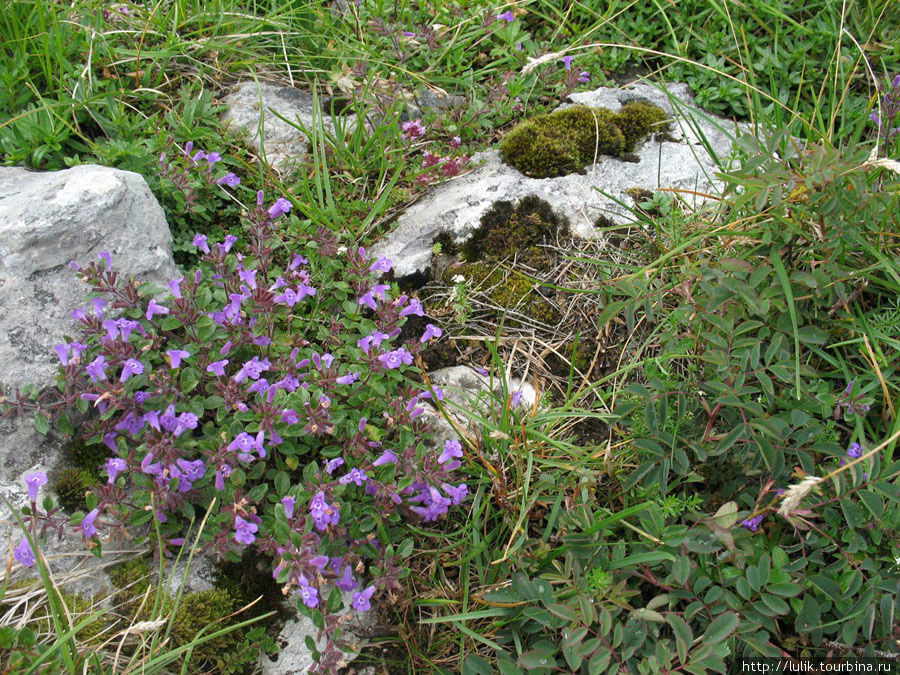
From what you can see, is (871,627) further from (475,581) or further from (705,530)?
(475,581)

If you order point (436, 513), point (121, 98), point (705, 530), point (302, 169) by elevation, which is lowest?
point (436, 513)

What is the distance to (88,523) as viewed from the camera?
241 centimetres

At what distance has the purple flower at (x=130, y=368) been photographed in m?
2.58

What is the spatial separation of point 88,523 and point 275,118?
2668mm

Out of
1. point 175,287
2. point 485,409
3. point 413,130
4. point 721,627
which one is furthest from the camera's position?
point 413,130

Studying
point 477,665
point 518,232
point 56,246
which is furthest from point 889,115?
point 56,246

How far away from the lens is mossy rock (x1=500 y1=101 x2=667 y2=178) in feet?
12.6

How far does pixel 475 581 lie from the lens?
2.72 meters

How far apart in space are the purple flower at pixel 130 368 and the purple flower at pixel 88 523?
517 mm

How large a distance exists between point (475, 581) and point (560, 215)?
2008mm

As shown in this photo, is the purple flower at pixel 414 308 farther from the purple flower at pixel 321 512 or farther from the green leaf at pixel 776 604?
the green leaf at pixel 776 604

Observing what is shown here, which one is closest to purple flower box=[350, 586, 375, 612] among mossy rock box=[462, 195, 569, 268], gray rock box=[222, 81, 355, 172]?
mossy rock box=[462, 195, 569, 268]

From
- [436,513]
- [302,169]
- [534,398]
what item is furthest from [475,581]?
[302,169]

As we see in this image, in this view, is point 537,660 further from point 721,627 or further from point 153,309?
point 153,309
